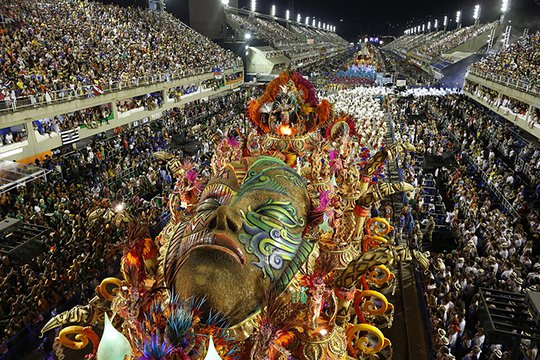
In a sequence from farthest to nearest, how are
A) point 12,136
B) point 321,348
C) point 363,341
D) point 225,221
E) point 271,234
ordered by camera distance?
point 12,136 < point 363,341 < point 271,234 < point 321,348 < point 225,221

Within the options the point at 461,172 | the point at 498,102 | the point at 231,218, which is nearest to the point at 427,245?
the point at 461,172

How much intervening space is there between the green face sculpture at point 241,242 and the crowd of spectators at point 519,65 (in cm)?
1977

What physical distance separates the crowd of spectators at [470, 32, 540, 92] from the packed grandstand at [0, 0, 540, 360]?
29 centimetres

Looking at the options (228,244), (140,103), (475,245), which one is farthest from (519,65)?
(228,244)

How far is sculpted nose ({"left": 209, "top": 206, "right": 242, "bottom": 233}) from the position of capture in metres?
4.48

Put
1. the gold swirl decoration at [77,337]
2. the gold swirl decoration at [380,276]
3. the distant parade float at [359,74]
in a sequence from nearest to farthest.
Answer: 1. the gold swirl decoration at [77,337]
2. the gold swirl decoration at [380,276]
3. the distant parade float at [359,74]

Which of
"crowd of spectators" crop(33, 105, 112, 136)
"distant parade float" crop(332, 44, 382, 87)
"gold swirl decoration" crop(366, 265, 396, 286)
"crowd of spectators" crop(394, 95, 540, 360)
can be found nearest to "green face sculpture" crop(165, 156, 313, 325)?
"gold swirl decoration" crop(366, 265, 396, 286)

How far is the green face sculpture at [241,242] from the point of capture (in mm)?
4238

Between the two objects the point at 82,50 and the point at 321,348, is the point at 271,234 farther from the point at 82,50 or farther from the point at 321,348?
the point at 82,50

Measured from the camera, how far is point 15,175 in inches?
521

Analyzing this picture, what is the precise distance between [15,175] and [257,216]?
11838 millimetres

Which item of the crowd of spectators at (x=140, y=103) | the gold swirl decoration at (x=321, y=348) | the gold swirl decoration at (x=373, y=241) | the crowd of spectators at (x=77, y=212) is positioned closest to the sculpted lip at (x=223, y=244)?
the crowd of spectators at (x=77, y=212)

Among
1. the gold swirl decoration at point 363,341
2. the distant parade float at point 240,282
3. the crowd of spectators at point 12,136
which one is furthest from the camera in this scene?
the crowd of spectators at point 12,136

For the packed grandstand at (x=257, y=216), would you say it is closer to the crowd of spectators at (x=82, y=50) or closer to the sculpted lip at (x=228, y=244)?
the sculpted lip at (x=228, y=244)
